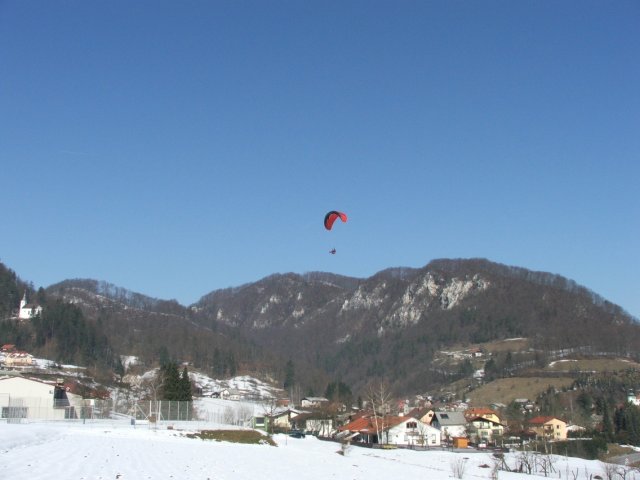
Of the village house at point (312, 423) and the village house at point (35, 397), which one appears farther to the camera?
the village house at point (312, 423)

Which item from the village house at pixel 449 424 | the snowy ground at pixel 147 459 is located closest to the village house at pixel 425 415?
the village house at pixel 449 424

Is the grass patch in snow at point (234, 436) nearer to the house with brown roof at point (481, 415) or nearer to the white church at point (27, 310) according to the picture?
the house with brown roof at point (481, 415)

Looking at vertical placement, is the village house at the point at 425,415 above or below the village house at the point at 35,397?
below

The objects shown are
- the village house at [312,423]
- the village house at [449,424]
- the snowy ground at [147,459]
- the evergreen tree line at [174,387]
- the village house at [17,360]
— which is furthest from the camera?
the village house at [17,360]

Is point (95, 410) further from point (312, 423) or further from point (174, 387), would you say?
point (312, 423)

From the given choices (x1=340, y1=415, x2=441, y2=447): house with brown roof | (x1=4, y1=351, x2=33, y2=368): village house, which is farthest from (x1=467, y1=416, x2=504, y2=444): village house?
(x1=4, y1=351, x2=33, y2=368): village house

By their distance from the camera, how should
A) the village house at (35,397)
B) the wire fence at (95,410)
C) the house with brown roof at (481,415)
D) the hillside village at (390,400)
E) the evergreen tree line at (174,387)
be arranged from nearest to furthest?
the wire fence at (95,410)
the village house at (35,397)
the hillside village at (390,400)
the evergreen tree line at (174,387)
the house with brown roof at (481,415)

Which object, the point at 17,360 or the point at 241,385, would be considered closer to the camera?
the point at 17,360

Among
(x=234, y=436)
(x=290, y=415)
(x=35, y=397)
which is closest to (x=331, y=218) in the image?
(x=234, y=436)

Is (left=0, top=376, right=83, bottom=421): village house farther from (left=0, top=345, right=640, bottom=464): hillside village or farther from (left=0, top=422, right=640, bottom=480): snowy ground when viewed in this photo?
(left=0, top=422, right=640, bottom=480): snowy ground
